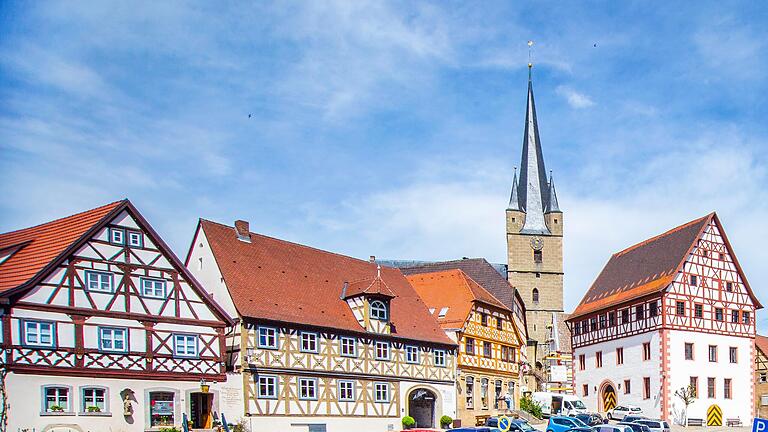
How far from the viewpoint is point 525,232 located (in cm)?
10400

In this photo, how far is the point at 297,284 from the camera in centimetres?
4619

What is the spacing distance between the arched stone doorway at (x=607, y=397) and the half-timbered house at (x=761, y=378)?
18581mm

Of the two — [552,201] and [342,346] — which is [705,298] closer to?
[342,346]

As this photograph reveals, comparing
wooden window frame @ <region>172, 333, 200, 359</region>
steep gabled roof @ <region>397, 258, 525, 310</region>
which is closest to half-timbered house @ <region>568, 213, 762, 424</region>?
steep gabled roof @ <region>397, 258, 525, 310</region>

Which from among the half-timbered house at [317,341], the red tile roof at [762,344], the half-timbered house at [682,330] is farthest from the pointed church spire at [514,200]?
the half-timbered house at [317,341]

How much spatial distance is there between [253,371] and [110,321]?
758cm

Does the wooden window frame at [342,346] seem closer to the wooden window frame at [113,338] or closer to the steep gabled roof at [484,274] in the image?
the wooden window frame at [113,338]

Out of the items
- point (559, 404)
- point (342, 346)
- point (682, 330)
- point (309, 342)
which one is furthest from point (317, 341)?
point (682, 330)

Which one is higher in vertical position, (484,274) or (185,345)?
(484,274)

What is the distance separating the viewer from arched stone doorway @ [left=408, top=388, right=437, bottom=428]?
5031 centimetres

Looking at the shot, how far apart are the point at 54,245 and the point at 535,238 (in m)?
74.9

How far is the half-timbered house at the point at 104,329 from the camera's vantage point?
32.5 metres

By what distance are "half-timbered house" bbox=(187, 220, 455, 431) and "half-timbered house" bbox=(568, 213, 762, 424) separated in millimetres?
12291

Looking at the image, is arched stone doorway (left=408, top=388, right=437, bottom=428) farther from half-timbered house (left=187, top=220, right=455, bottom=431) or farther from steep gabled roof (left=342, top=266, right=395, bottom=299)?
steep gabled roof (left=342, top=266, right=395, bottom=299)
